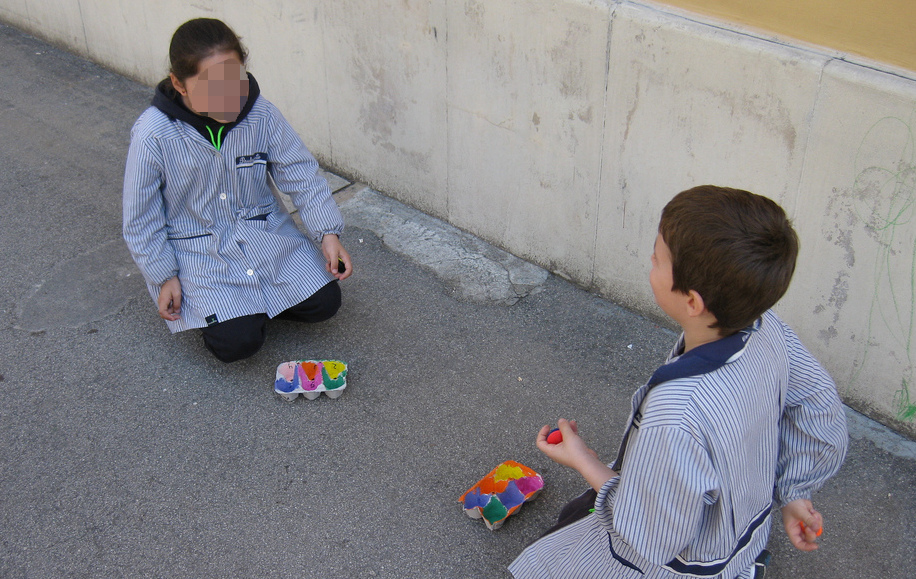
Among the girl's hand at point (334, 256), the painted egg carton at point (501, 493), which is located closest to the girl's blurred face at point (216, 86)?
the girl's hand at point (334, 256)

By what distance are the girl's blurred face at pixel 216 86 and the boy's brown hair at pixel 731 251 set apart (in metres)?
1.78

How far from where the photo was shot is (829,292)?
277 centimetres

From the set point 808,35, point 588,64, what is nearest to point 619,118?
point 588,64

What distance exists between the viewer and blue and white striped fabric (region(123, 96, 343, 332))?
290 cm

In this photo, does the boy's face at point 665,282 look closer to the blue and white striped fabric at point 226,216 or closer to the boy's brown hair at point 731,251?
the boy's brown hair at point 731,251

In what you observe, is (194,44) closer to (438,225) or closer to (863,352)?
(438,225)

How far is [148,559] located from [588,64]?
7.69ft

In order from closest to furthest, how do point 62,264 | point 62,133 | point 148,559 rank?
1. point 148,559
2. point 62,264
3. point 62,133

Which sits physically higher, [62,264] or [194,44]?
[194,44]

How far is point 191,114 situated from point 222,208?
0.40 meters

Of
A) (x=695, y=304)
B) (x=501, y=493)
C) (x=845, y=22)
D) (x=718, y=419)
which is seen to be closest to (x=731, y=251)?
(x=695, y=304)

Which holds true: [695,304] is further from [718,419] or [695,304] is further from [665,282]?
[718,419]

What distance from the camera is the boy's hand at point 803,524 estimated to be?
1.85 m

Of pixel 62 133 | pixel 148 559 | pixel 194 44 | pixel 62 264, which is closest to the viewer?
pixel 148 559
